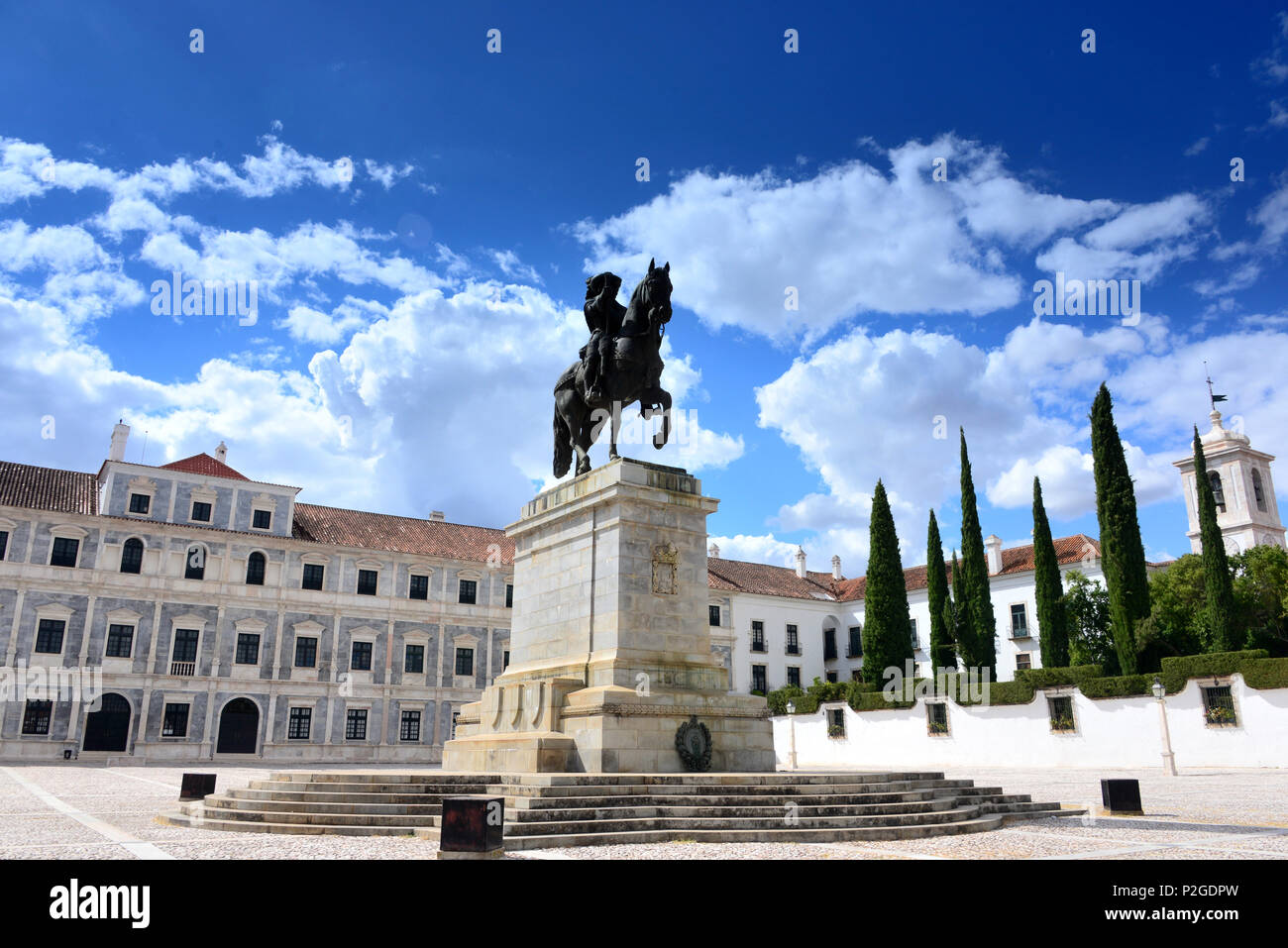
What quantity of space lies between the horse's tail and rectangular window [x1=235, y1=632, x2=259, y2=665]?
3201cm

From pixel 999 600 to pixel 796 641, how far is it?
13.1 m

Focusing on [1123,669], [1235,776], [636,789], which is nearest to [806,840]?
[636,789]

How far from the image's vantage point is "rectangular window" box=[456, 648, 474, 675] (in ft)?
156

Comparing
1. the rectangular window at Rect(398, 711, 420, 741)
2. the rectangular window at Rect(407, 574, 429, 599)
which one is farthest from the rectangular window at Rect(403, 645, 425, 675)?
the rectangular window at Rect(407, 574, 429, 599)

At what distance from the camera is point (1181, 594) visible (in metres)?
39.2

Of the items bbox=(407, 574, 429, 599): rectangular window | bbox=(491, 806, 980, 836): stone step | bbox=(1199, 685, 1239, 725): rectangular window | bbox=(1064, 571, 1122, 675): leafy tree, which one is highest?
bbox=(407, 574, 429, 599): rectangular window

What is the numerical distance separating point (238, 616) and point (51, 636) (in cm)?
736

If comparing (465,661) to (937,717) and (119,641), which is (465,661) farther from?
(937,717)

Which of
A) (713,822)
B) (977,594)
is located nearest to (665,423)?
(713,822)

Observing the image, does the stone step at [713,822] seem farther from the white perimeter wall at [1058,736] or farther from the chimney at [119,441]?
the chimney at [119,441]

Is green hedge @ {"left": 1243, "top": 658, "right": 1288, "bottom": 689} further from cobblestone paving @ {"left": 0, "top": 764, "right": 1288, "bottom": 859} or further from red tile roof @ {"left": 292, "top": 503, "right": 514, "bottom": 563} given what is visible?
red tile roof @ {"left": 292, "top": 503, "right": 514, "bottom": 563}

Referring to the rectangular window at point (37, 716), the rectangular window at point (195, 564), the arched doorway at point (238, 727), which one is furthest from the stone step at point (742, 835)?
the rectangular window at point (195, 564)

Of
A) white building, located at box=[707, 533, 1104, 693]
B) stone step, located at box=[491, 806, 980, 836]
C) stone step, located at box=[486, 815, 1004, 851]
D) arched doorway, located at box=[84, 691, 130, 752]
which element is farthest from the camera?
white building, located at box=[707, 533, 1104, 693]

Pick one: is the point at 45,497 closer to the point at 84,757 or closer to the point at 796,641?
the point at 84,757
